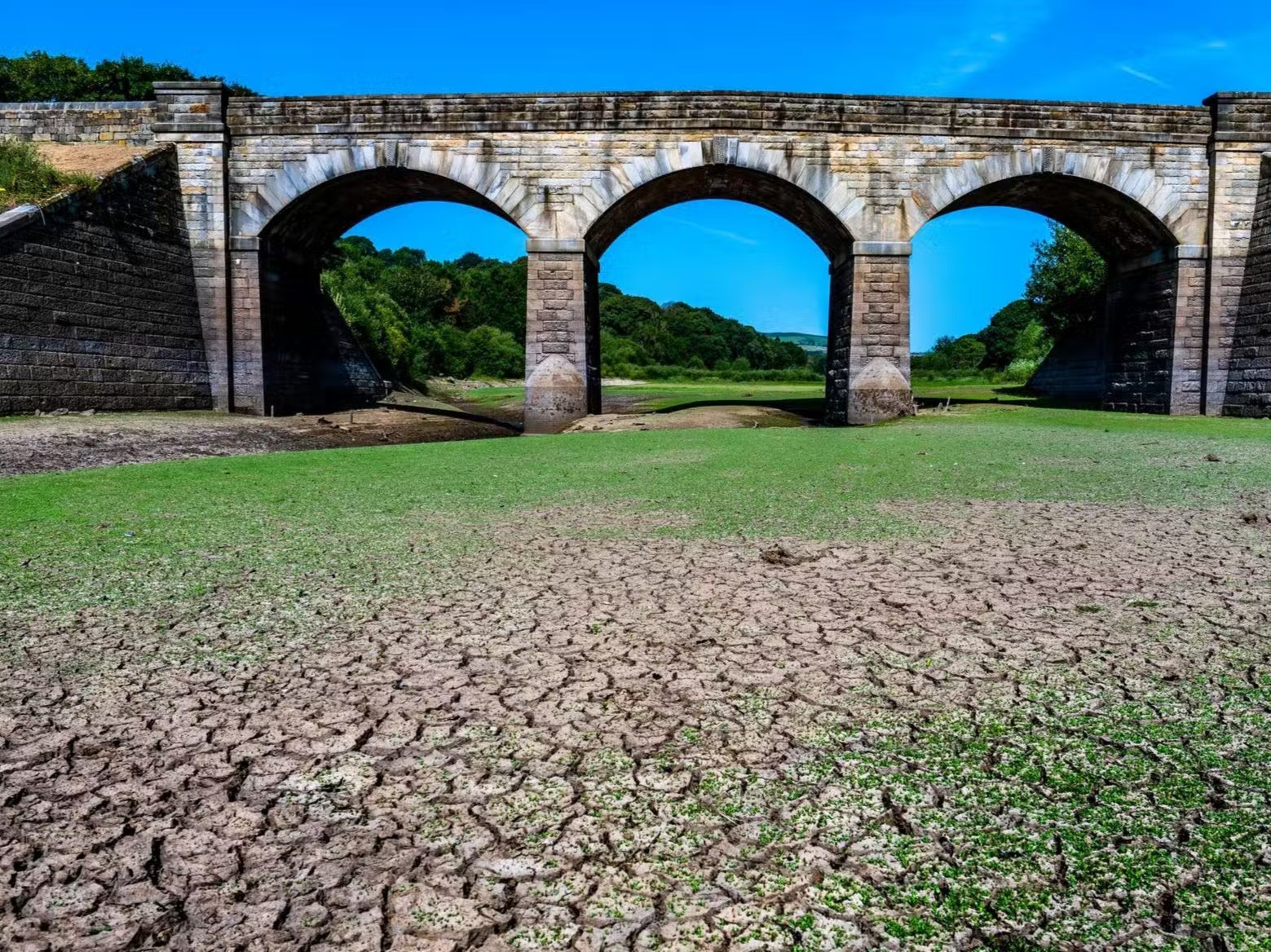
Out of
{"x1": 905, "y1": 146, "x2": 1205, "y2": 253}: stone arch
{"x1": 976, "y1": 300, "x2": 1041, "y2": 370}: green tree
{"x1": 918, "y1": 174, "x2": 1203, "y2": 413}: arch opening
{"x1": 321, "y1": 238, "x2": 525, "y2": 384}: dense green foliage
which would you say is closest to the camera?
{"x1": 905, "y1": 146, "x2": 1205, "y2": 253}: stone arch

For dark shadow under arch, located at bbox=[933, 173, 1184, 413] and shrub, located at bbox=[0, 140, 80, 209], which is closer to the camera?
shrub, located at bbox=[0, 140, 80, 209]

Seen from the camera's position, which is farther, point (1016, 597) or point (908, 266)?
point (908, 266)

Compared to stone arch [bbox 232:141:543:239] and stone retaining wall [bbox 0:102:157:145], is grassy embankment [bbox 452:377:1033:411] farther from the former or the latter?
stone retaining wall [bbox 0:102:157:145]

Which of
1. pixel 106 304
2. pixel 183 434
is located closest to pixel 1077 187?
pixel 183 434

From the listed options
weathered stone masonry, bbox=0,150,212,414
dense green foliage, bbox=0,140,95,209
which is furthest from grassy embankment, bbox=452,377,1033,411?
dense green foliage, bbox=0,140,95,209

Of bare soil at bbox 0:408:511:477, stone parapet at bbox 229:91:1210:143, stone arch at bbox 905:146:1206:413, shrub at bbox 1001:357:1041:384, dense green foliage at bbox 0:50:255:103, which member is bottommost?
bare soil at bbox 0:408:511:477

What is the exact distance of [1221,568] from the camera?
3.37 meters

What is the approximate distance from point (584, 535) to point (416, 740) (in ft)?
7.93

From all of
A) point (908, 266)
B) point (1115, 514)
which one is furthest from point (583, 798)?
point (908, 266)

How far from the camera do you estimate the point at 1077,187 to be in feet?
50.0

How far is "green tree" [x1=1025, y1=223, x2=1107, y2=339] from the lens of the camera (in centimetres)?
2717

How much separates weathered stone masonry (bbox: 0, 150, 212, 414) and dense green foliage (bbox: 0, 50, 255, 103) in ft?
92.0

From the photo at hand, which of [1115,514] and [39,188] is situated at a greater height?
[39,188]

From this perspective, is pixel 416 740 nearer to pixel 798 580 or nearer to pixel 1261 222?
pixel 798 580
